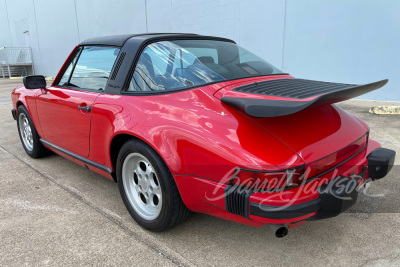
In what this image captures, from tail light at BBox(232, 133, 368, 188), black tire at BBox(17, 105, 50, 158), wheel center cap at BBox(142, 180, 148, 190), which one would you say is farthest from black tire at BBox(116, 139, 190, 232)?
black tire at BBox(17, 105, 50, 158)

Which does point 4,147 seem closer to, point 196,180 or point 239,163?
point 196,180

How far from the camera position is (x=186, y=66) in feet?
7.88

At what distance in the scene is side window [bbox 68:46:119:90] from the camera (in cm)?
278

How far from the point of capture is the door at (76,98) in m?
2.78

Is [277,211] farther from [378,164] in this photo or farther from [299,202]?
[378,164]

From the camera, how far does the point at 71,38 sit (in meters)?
15.1

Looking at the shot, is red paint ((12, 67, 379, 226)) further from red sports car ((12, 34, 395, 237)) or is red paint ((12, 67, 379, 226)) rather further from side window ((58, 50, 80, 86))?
side window ((58, 50, 80, 86))

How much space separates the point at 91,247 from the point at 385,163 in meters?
2.25

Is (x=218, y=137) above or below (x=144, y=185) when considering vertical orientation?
above

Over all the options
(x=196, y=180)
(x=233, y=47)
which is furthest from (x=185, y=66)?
(x=196, y=180)

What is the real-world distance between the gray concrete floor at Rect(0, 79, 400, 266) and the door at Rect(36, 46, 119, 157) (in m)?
0.56

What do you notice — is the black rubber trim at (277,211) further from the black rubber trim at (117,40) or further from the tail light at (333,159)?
the black rubber trim at (117,40)

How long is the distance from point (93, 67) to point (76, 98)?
0.35 metres

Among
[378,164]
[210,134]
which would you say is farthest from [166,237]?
[378,164]
